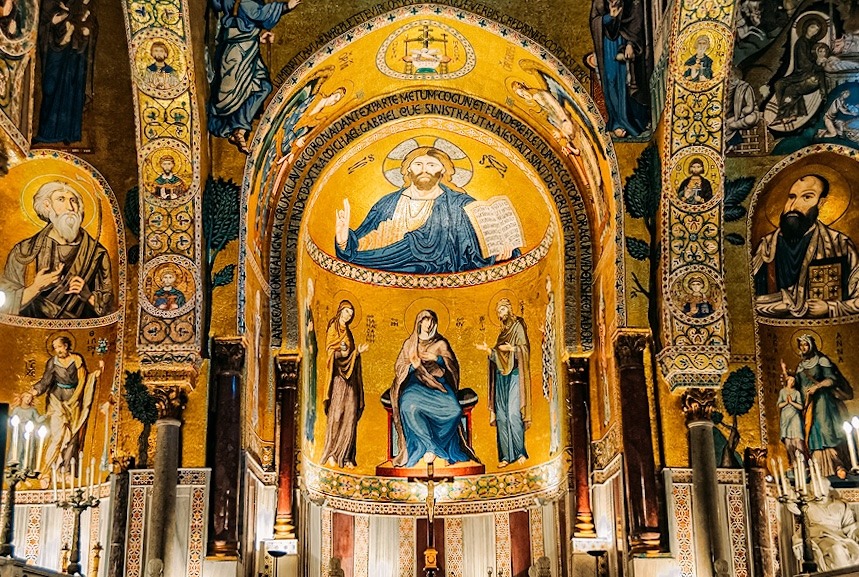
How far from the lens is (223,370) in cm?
1548

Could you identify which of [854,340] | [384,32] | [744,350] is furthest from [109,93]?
[854,340]

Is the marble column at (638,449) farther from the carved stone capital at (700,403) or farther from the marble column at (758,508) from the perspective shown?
the marble column at (758,508)

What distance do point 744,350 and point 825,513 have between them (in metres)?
2.16

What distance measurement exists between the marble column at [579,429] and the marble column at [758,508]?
239cm

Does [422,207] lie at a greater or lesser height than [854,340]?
greater

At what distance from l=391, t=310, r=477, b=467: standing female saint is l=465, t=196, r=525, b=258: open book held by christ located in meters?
1.38

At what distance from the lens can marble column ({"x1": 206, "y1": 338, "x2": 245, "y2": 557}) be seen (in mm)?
14836

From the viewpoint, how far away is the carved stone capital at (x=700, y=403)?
15.2 m

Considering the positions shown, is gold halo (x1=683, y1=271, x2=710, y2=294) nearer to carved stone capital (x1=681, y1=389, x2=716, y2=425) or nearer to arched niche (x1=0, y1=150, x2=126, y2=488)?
carved stone capital (x1=681, y1=389, x2=716, y2=425)

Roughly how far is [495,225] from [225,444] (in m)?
6.02

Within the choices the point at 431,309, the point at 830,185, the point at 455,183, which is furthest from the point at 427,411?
the point at 830,185

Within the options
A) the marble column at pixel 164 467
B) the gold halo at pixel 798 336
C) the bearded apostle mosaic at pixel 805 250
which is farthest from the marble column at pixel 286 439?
the gold halo at pixel 798 336

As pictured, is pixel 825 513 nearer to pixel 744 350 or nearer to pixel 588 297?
pixel 744 350

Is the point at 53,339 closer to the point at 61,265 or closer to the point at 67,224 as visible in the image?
the point at 61,265
